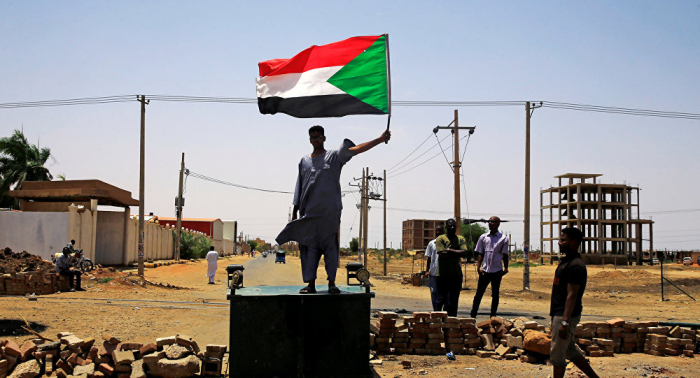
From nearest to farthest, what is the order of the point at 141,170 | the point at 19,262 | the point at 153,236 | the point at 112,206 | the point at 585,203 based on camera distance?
1. the point at 19,262
2. the point at 141,170
3. the point at 112,206
4. the point at 153,236
5. the point at 585,203

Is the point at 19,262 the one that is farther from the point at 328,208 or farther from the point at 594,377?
the point at 594,377

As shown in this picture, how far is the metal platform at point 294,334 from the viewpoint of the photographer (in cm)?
544

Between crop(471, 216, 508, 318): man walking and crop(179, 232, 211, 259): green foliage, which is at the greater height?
crop(471, 216, 508, 318): man walking

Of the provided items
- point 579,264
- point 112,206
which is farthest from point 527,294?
point 112,206

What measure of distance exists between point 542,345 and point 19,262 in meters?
18.5

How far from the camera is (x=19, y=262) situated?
19.6 m

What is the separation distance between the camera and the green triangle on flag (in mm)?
6402

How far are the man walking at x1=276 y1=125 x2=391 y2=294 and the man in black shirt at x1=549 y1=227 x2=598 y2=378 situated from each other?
7.05ft

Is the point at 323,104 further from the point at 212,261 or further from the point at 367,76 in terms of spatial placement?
the point at 212,261

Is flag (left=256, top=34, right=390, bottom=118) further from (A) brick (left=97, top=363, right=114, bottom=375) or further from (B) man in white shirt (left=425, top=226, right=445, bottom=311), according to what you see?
(B) man in white shirt (left=425, top=226, right=445, bottom=311)

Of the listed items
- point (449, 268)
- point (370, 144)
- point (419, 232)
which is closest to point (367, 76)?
point (370, 144)

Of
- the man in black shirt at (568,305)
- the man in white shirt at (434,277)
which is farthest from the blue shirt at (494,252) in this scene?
the man in black shirt at (568,305)

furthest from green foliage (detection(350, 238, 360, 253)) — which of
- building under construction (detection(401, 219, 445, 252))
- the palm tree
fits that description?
the palm tree

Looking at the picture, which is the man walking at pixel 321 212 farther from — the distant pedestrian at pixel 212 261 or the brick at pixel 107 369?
the distant pedestrian at pixel 212 261
